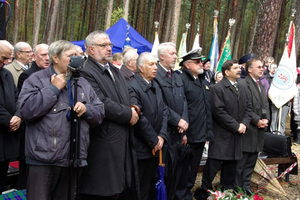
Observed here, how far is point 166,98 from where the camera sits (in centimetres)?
417

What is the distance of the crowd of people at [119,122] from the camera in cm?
270

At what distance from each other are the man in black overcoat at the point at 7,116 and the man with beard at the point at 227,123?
2.60 metres

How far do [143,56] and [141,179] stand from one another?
4.51ft

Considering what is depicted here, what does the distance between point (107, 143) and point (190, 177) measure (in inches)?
76.8

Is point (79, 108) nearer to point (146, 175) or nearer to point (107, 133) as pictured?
point (107, 133)


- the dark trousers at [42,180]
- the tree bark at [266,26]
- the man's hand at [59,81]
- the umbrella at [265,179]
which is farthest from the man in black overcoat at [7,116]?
the tree bark at [266,26]

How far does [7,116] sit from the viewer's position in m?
3.32

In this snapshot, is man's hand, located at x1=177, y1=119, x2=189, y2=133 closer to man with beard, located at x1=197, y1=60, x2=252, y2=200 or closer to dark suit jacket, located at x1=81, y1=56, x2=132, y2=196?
man with beard, located at x1=197, y1=60, x2=252, y2=200

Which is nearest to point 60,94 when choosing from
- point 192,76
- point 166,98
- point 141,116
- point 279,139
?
point 141,116

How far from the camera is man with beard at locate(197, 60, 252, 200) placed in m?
4.79

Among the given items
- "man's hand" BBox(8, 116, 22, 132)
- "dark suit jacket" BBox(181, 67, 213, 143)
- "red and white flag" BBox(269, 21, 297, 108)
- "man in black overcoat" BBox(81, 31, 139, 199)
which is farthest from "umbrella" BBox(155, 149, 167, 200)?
"red and white flag" BBox(269, 21, 297, 108)

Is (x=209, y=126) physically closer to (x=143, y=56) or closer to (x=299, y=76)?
(x=143, y=56)

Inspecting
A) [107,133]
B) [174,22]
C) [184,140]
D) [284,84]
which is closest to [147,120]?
[107,133]

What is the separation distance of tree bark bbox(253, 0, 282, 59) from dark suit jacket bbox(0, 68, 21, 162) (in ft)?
20.6
